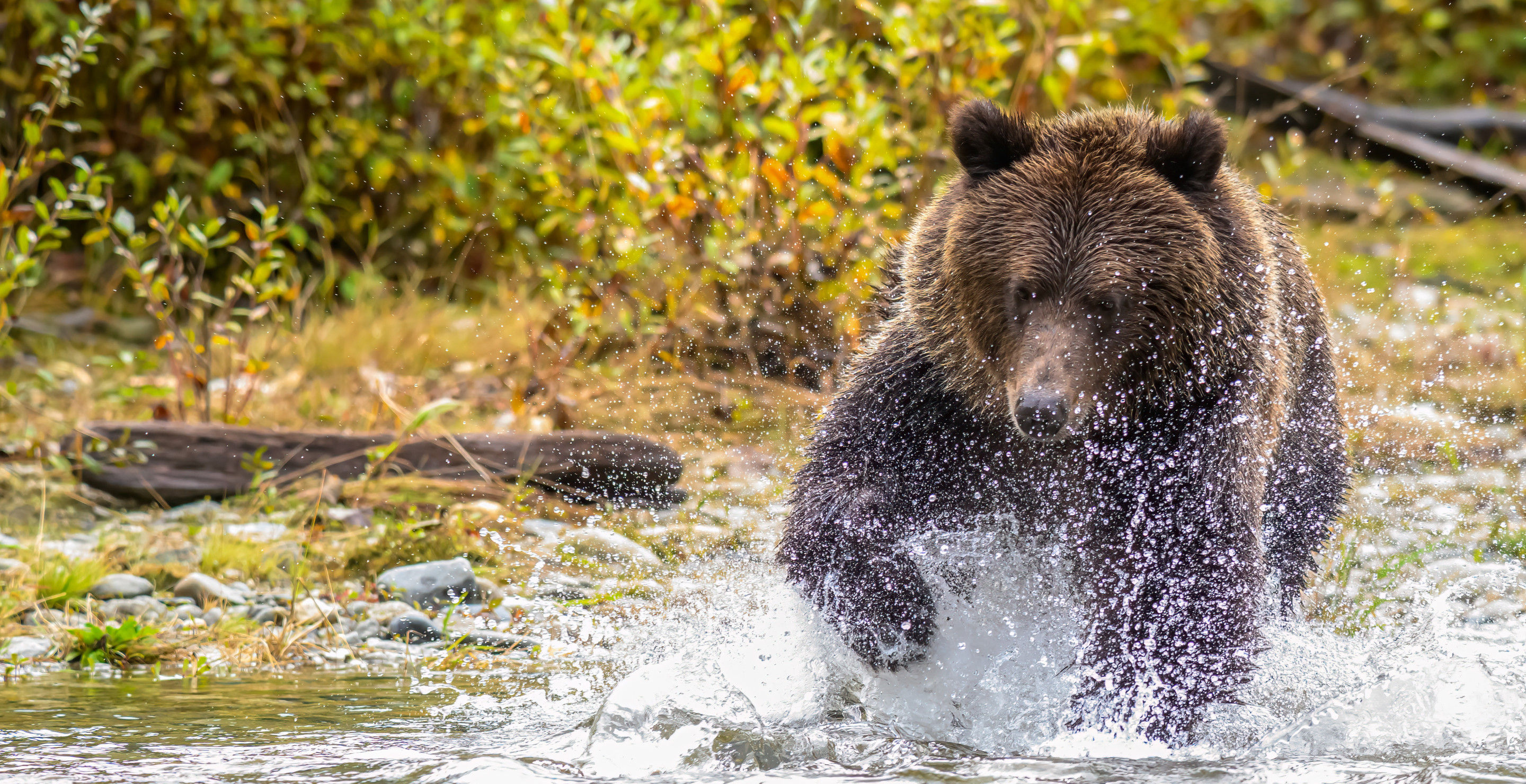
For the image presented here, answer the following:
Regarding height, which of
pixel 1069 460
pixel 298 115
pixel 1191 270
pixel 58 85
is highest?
pixel 298 115

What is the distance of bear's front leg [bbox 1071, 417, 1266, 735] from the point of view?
3254mm

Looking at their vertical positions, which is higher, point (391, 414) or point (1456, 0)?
point (1456, 0)

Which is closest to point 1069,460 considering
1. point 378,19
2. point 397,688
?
point 397,688

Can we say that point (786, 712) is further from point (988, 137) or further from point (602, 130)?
point (602, 130)

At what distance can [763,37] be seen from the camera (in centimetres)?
788

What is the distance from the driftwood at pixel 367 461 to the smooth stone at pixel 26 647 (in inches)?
54.6

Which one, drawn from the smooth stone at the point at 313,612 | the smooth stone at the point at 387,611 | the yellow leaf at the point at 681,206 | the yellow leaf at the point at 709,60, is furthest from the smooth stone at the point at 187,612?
the yellow leaf at the point at 709,60

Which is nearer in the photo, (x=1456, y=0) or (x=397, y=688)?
(x=397, y=688)

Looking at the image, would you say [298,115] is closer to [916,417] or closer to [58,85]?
[58,85]

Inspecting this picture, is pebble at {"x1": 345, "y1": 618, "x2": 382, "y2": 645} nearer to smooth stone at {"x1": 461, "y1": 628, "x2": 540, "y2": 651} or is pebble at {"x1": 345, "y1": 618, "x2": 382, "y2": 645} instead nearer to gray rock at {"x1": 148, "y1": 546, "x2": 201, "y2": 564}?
smooth stone at {"x1": 461, "y1": 628, "x2": 540, "y2": 651}

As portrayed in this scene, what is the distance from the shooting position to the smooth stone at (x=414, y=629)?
4.22 metres

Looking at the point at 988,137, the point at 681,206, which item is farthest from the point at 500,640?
the point at 681,206

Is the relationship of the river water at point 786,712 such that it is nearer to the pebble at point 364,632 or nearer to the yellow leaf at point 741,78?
the pebble at point 364,632

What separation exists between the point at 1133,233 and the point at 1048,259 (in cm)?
21
